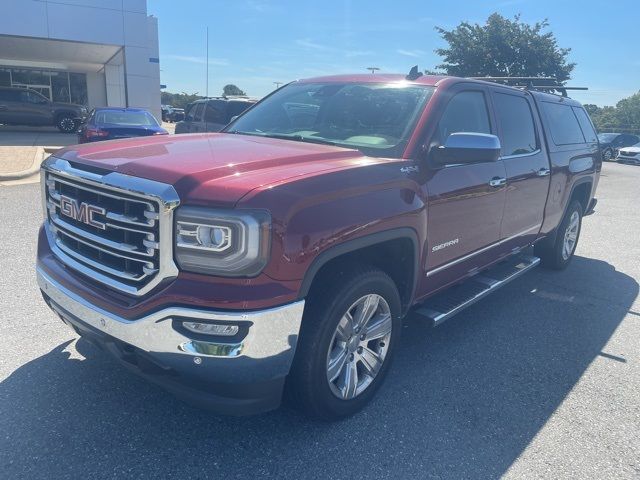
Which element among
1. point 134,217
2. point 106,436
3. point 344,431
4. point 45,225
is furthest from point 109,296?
point 344,431

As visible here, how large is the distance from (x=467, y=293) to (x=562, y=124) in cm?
273

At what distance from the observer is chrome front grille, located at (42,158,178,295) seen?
228 centimetres

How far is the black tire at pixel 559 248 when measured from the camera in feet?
19.4

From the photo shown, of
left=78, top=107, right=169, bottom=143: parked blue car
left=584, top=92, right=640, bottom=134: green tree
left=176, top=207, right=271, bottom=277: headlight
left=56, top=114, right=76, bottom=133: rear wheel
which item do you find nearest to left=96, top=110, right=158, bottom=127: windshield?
left=78, top=107, right=169, bottom=143: parked blue car

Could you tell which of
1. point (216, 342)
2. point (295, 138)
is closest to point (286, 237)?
point (216, 342)

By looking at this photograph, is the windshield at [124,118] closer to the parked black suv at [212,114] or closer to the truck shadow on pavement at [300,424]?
the parked black suv at [212,114]

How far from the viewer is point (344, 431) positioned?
2.90m

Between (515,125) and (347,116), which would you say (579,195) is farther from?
(347,116)

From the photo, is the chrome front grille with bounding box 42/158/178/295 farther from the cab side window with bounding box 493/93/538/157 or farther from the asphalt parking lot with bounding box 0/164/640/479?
the cab side window with bounding box 493/93/538/157

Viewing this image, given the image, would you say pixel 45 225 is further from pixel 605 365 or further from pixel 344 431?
pixel 605 365

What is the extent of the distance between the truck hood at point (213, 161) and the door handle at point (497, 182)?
4.27 feet

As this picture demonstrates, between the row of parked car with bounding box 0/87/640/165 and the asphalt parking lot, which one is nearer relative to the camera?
the asphalt parking lot

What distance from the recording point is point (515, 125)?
459 centimetres

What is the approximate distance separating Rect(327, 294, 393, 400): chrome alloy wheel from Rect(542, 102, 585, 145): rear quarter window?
3343 mm
